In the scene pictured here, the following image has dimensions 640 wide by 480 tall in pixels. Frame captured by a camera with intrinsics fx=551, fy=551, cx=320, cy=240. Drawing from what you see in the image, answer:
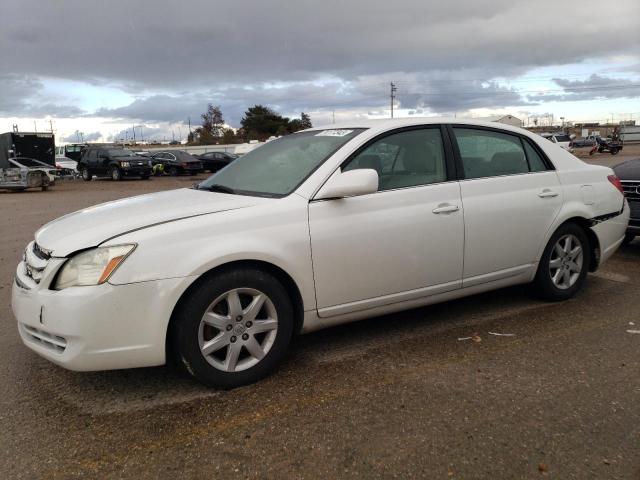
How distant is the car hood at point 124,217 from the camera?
10.0ft

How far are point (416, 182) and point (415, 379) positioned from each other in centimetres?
138

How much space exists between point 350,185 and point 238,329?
110cm

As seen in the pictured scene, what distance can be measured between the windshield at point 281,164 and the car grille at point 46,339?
1.45 m

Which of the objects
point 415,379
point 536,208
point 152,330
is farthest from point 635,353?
point 152,330

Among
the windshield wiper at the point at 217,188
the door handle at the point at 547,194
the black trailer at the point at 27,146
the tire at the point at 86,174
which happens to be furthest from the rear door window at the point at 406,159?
the tire at the point at 86,174

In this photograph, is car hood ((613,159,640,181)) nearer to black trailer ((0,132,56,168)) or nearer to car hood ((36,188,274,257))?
car hood ((36,188,274,257))

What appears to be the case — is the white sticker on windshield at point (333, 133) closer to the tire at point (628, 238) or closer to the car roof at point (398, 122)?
the car roof at point (398, 122)

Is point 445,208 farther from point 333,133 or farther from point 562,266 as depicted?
point 562,266

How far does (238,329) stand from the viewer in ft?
10.5

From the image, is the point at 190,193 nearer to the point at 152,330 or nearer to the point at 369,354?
the point at 152,330

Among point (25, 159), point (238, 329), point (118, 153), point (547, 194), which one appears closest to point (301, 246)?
point (238, 329)

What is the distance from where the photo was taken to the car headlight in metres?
2.92

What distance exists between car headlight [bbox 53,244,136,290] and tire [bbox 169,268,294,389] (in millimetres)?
424

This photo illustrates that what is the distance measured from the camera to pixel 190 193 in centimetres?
398
